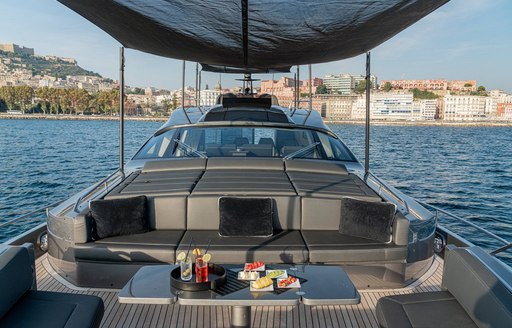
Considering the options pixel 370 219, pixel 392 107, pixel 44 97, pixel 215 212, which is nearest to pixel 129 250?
pixel 215 212

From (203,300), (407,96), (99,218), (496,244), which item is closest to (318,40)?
(99,218)

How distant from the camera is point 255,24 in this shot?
3906mm

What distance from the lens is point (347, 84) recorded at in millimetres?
114125

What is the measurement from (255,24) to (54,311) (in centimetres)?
271

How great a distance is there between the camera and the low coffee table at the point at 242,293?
2.40 metres

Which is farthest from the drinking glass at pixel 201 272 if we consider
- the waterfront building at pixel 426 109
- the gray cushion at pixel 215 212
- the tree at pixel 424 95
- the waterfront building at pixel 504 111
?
the tree at pixel 424 95

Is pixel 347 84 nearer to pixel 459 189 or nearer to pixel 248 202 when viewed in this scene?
pixel 459 189

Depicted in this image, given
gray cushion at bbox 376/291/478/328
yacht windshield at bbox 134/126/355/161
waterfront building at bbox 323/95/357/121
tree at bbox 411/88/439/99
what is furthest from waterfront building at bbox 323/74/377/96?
gray cushion at bbox 376/291/478/328

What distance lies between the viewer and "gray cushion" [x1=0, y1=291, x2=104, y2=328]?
242cm

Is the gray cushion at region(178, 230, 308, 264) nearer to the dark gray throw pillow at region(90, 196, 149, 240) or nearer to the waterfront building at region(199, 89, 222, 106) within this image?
the dark gray throw pillow at region(90, 196, 149, 240)

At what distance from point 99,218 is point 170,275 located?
1.23m

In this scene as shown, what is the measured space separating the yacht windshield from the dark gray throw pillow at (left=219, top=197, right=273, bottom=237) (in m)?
1.84

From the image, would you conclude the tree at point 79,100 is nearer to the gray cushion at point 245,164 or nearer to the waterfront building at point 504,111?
the waterfront building at point 504,111

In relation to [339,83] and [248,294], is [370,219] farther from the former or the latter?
[339,83]
